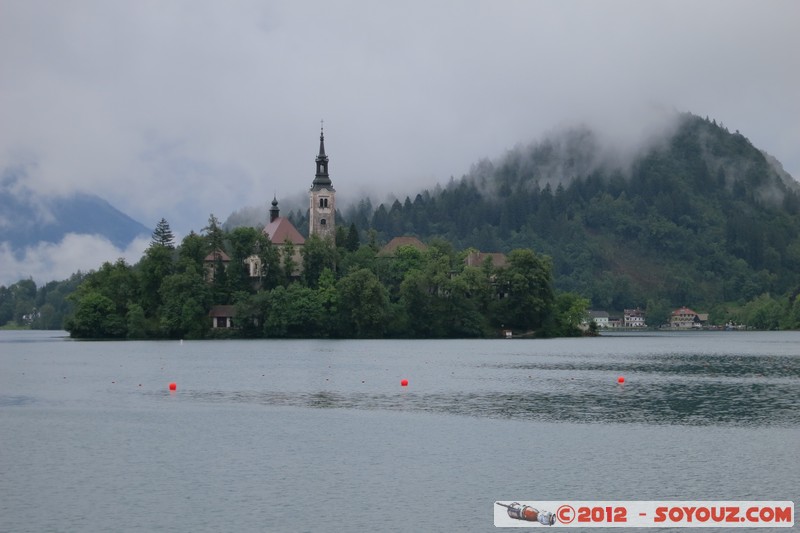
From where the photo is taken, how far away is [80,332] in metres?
184

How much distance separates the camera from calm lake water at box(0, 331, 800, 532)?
3416cm

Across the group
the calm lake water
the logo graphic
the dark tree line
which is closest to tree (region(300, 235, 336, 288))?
the dark tree line

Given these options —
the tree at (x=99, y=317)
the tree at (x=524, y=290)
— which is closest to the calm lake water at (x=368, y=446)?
the tree at (x=99, y=317)

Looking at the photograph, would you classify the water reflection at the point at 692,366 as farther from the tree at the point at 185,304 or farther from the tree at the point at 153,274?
the tree at the point at 153,274

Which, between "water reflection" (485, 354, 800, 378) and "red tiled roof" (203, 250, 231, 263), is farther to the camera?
"red tiled roof" (203, 250, 231, 263)

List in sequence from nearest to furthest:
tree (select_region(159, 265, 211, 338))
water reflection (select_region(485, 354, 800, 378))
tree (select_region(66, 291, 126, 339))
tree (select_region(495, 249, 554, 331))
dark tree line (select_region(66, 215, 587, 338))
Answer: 1. water reflection (select_region(485, 354, 800, 378))
2. tree (select_region(159, 265, 211, 338))
3. dark tree line (select_region(66, 215, 587, 338))
4. tree (select_region(66, 291, 126, 339))
5. tree (select_region(495, 249, 554, 331))

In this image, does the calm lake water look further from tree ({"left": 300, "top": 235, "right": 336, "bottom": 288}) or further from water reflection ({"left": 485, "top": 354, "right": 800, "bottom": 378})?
tree ({"left": 300, "top": 235, "right": 336, "bottom": 288})

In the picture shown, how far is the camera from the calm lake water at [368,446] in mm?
34156

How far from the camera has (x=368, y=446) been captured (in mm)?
46188

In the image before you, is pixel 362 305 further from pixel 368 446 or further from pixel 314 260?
pixel 368 446

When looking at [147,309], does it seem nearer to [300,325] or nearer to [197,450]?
[300,325]

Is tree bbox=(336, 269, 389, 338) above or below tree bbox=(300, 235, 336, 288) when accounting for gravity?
below

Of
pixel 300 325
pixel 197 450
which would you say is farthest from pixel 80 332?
pixel 197 450

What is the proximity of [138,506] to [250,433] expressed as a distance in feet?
52.5
